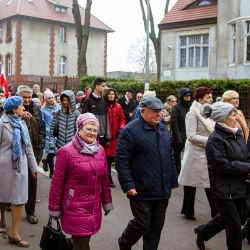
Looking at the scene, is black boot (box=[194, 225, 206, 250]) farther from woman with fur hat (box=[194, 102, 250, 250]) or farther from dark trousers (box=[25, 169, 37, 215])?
dark trousers (box=[25, 169, 37, 215])

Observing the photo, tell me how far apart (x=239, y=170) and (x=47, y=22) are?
45462 mm

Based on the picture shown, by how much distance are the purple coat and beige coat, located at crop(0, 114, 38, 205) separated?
1.48 meters

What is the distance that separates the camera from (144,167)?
15.7 ft

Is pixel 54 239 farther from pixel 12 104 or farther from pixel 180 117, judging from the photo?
pixel 180 117

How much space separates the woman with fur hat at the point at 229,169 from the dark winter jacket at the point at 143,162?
498 mm

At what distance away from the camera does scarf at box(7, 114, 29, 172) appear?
5.81 meters

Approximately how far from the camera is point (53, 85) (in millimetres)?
27438

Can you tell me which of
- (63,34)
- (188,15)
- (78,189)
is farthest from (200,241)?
(63,34)

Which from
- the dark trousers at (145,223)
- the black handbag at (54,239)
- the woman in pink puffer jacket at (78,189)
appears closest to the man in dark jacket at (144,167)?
the dark trousers at (145,223)

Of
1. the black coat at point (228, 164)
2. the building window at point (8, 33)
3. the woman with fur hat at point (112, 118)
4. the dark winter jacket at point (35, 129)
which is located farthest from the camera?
the building window at point (8, 33)

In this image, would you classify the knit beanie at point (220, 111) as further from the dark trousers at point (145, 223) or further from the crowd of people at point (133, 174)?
the dark trousers at point (145, 223)

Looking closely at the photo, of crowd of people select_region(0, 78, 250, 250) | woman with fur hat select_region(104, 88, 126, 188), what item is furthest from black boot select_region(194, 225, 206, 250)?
woman with fur hat select_region(104, 88, 126, 188)

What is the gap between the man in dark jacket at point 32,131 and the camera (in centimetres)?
671

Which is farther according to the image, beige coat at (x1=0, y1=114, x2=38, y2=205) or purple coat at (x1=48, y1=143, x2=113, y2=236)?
beige coat at (x1=0, y1=114, x2=38, y2=205)
